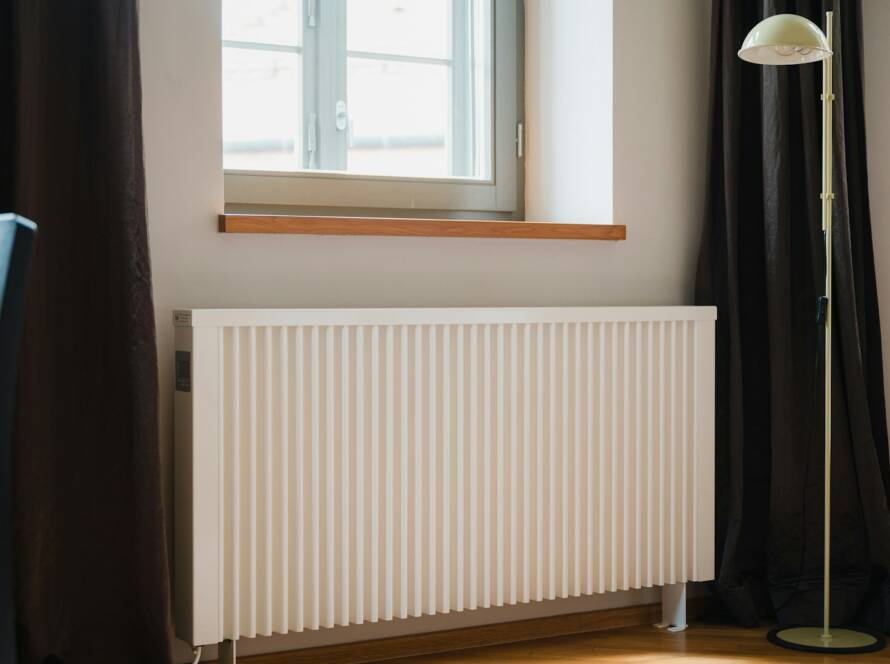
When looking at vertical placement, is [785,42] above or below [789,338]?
above

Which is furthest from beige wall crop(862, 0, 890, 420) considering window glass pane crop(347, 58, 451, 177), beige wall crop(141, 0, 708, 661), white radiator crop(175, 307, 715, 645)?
window glass pane crop(347, 58, 451, 177)

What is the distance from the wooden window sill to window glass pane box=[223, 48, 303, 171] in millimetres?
250

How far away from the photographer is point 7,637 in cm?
111

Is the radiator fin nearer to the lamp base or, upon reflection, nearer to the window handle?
the lamp base

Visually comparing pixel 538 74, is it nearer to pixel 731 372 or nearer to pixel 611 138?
pixel 611 138

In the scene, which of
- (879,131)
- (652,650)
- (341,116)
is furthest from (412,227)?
(879,131)

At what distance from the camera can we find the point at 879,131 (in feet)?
9.57

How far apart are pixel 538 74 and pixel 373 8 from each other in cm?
44

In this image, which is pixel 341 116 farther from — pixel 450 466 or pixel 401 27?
pixel 450 466

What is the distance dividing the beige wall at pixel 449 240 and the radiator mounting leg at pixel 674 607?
66 mm

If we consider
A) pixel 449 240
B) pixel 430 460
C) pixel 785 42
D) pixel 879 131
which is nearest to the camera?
pixel 785 42

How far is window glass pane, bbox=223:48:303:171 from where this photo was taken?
8.45ft

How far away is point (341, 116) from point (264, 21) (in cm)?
27

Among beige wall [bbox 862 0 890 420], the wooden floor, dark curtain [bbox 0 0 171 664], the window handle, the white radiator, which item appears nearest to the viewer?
dark curtain [bbox 0 0 171 664]
